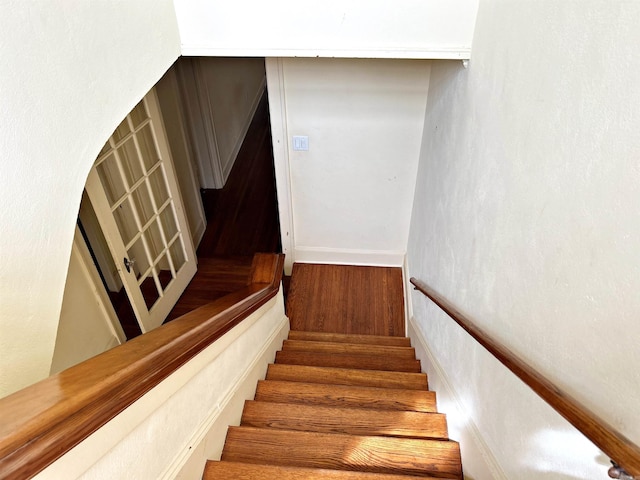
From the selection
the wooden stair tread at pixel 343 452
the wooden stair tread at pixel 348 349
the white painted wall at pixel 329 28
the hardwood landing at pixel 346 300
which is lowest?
the hardwood landing at pixel 346 300

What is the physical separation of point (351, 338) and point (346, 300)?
0.61 meters

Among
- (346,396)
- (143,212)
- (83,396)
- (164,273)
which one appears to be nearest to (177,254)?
(164,273)

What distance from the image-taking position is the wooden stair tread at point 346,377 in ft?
7.48

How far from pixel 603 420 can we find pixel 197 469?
115cm

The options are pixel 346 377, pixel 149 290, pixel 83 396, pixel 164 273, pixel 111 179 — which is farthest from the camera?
pixel 164 273

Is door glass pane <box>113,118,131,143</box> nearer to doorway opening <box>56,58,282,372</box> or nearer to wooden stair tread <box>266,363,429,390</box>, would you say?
doorway opening <box>56,58,282,372</box>

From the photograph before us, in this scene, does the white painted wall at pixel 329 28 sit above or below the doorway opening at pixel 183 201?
above

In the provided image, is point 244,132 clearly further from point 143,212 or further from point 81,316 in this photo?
point 81,316

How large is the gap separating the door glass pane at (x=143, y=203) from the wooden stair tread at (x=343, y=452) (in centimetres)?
196

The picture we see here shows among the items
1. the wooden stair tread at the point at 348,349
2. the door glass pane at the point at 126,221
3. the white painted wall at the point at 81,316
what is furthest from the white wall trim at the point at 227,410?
the door glass pane at the point at 126,221

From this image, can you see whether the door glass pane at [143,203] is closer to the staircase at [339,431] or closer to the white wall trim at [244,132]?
the staircase at [339,431]

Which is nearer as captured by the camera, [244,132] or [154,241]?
Result: [154,241]

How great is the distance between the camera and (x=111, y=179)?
9.09 ft

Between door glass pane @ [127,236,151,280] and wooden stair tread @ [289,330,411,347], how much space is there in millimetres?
1171
